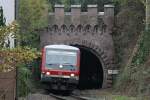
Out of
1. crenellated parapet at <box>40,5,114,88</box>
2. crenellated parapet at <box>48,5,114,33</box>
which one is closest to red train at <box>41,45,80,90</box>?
crenellated parapet at <box>40,5,114,88</box>

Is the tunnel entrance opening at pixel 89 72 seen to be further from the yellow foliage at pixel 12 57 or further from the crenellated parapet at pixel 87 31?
the yellow foliage at pixel 12 57

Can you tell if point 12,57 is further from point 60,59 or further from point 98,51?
point 98,51

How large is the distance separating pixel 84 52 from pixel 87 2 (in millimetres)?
6423

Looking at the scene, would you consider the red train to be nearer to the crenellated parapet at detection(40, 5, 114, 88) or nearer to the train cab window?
the train cab window

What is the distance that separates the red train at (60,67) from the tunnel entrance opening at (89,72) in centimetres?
1099

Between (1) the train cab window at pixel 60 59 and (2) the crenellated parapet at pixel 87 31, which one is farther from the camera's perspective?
(2) the crenellated parapet at pixel 87 31

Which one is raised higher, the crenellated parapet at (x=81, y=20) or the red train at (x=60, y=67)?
the crenellated parapet at (x=81, y=20)

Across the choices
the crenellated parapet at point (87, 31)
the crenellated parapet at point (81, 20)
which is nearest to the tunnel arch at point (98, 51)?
the crenellated parapet at point (87, 31)

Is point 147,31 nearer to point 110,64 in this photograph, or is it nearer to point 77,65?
point 77,65

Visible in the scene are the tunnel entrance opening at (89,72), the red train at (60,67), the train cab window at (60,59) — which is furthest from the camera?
the tunnel entrance opening at (89,72)

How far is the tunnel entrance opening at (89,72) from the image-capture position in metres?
47.2

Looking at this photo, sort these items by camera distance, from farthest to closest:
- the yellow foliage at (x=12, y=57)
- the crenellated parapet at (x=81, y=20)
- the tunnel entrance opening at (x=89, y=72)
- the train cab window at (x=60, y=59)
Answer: the tunnel entrance opening at (x=89, y=72) → the crenellated parapet at (x=81, y=20) → the train cab window at (x=60, y=59) → the yellow foliage at (x=12, y=57)

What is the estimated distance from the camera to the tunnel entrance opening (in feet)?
155

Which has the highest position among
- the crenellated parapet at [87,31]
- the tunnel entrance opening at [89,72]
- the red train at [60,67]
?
the crenellated parapet at [87,31]
